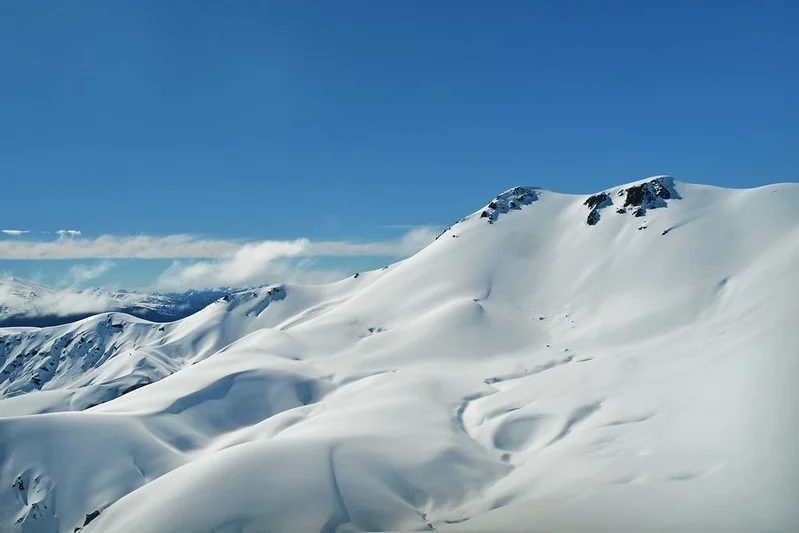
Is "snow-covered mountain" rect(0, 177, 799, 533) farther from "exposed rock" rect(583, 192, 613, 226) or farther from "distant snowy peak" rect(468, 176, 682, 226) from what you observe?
"exposed rock" rect(583, 192, 613, 226)

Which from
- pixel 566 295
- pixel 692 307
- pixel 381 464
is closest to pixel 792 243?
pixel 692 307

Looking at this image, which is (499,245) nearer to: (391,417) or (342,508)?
(391,417)

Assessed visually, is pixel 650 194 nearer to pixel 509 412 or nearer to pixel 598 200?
pixel 598 200

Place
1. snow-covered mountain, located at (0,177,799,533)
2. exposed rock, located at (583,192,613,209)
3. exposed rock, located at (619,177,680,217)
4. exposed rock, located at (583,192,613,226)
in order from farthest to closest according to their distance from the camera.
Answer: exposed rock, located at (583,192,613,209), exposed rock, located at (583,192,613,226), exposed rock, located at (619,177,680,217), snow-covered mountain, located at (0,177,799,533)

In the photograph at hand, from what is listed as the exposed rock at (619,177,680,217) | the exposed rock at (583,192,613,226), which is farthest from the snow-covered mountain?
the exposed rock at (583,192,613,226)

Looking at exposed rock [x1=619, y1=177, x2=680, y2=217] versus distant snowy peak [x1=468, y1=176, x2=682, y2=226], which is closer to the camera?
exposed rock [x1=619, y1=177, x2=680, y2=217]

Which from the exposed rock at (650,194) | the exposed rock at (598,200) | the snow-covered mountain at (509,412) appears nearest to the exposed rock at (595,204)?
the exposed rock at (598,200)

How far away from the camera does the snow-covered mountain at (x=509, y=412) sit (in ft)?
122

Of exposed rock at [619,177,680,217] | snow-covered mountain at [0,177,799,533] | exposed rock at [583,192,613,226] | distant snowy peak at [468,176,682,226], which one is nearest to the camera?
snow-covered mountain at [0,177,799,533]

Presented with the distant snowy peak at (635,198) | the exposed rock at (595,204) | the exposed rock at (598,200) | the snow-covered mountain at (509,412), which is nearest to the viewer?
the snow-covered mountain at (509,412)

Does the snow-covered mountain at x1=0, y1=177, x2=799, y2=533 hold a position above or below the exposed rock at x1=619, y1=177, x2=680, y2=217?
below

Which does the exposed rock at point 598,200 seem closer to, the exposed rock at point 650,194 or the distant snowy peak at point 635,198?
the distant snowy peak at point 635,198

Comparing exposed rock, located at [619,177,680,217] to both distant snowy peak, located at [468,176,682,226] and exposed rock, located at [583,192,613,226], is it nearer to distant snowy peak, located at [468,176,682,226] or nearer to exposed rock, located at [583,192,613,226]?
distant snowy peak, located at [468,176,682,226]

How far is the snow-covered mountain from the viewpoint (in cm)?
3706
